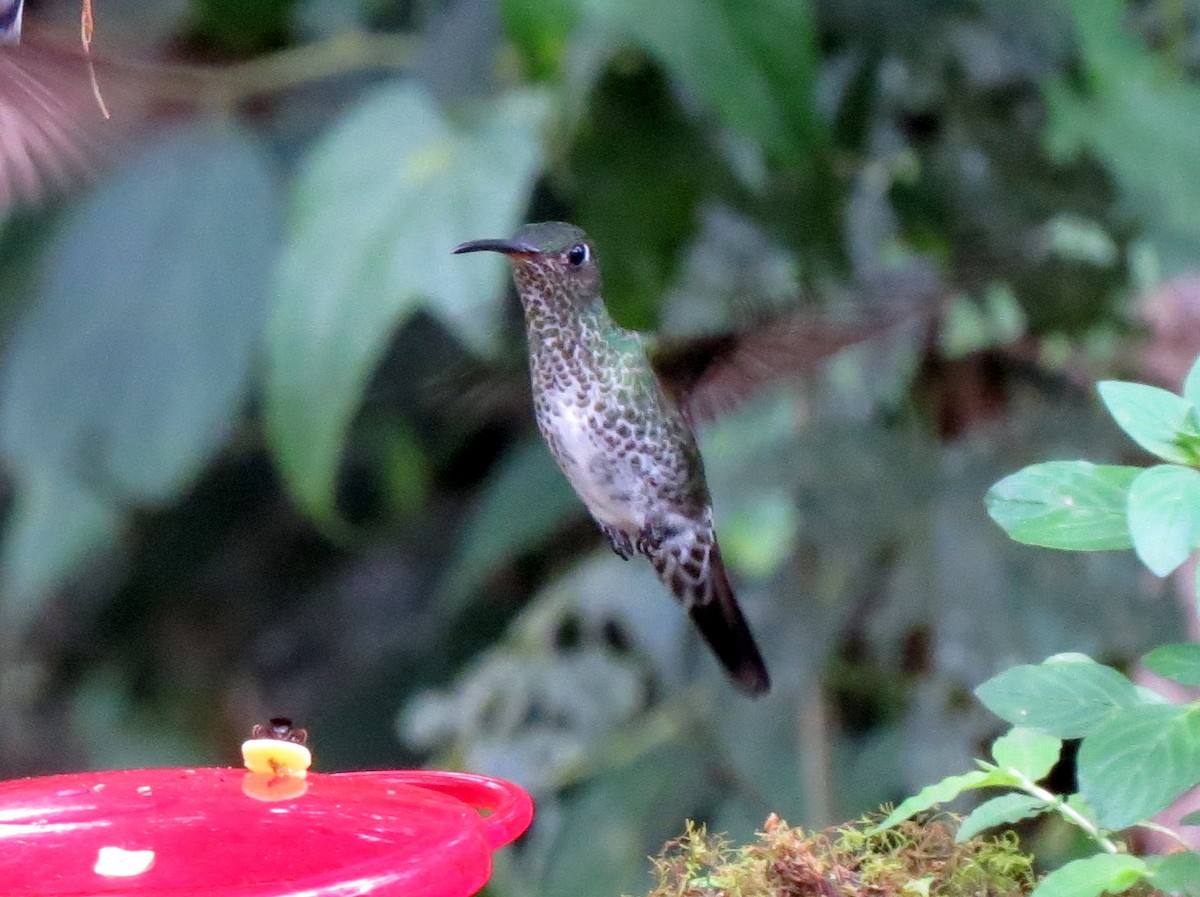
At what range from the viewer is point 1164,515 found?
0.71m

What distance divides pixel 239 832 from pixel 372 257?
137 cm

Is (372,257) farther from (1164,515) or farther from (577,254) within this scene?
(1164,515)

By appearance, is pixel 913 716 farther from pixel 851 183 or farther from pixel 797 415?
pixel 851 183

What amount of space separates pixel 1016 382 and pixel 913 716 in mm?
604

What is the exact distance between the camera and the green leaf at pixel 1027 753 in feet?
2.76

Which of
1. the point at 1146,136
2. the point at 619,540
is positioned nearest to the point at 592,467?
the point at 619,540

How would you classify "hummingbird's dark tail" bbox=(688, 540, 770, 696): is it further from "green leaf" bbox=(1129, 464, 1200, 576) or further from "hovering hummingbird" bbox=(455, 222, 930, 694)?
"green leaf" bbox=(1129, 464, 1200, 576)

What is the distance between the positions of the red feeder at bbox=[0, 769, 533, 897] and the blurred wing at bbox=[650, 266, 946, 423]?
1.83 feet

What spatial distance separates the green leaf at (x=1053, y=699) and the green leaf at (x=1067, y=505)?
0.06 meters

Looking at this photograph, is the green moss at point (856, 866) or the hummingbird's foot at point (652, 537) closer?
the green moss at point (856, 866)

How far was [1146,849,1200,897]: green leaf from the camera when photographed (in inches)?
28.3

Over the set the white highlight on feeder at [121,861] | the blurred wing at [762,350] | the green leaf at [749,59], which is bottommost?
the white highlight on feeder at [121,861]

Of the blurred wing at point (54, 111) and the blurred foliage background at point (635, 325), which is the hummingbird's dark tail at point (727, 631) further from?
the blurred wing at point (54, 111)

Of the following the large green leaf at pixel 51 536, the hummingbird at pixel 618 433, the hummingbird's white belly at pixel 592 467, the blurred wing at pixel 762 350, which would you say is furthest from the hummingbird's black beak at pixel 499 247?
the large green leaf at pixel 51 536
